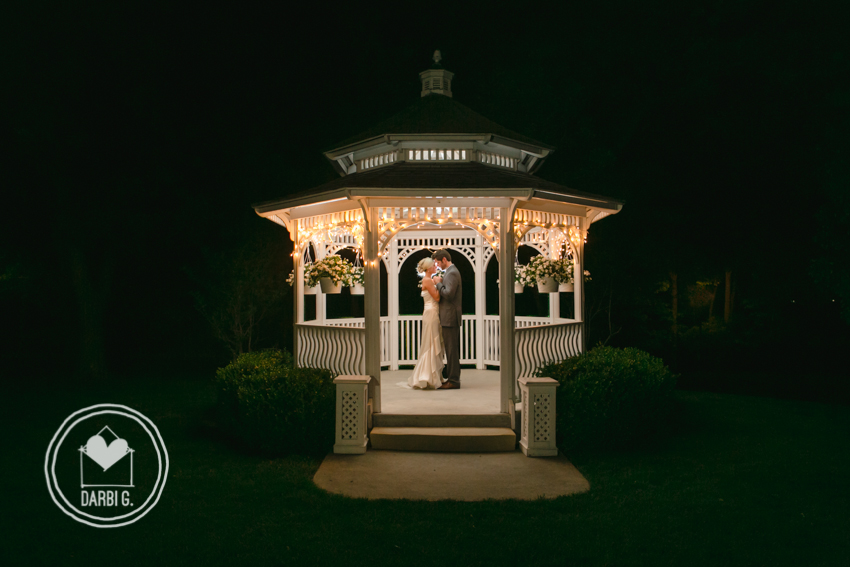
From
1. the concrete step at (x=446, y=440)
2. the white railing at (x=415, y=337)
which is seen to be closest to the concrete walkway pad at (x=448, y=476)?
the concrete step at (x=446, y=440)

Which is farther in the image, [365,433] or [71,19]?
[71,19]

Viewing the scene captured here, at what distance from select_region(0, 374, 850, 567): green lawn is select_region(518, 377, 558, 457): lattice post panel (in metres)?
0.41

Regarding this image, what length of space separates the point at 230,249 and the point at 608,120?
13.0m

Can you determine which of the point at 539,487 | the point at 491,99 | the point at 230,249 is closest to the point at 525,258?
the point at 491,99

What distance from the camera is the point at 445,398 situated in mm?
9164

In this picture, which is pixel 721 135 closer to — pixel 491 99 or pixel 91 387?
pixel 491 99

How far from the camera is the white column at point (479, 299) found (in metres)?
12.1

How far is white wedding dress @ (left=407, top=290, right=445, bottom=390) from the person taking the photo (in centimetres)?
962

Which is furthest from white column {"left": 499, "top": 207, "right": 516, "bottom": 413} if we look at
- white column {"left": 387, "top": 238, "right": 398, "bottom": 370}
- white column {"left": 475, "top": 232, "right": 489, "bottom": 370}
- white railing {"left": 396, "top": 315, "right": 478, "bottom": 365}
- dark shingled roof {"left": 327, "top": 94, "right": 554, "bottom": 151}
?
white railing {"left": 396, "top": 315, "right": 478, "bottom": 365}

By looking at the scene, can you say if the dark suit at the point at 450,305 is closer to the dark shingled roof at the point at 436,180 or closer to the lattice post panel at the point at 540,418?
the dark shingled roof at the point at 436,180

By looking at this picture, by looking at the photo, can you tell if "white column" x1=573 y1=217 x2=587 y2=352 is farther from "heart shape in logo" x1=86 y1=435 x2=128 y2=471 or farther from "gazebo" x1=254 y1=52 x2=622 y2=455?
"heart shape in logo" x1=86 y1=435 x2=128 y2=471

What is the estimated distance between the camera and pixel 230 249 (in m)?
15.5

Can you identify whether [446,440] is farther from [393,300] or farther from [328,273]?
[393,300]

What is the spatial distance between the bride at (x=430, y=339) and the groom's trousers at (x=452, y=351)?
129mm
